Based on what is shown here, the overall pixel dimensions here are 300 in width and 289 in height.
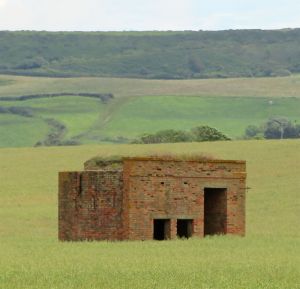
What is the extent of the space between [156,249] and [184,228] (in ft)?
24.8

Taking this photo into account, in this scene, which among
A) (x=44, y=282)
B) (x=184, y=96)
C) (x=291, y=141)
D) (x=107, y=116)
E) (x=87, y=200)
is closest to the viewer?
(x=44, y=282)

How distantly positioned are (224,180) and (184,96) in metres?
138

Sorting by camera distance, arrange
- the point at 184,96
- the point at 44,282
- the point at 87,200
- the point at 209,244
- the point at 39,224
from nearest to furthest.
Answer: the point at 44,282
the point at 209,244
the point at 87,200
the point at 39,224
the point at 184,96

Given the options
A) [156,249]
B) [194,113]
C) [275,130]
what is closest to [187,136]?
[275,130]

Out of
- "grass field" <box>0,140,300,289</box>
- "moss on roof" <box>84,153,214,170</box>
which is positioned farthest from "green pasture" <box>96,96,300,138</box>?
"moss on roof" <box>84,153,214,170</box>

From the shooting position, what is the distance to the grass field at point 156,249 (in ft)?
119

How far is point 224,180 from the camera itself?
180 ft

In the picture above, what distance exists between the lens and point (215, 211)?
56.0m

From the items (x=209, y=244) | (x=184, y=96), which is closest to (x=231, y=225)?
(x=209, y=244)

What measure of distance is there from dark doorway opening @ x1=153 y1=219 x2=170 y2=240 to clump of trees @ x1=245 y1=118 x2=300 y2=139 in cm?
9416

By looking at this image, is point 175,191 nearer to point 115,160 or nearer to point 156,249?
point 115,160

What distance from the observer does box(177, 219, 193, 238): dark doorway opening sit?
54.1 meters

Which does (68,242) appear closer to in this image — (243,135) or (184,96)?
(243,135)

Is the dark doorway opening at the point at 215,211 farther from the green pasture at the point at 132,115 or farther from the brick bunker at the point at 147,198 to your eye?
the green pasture at the point at 132,115
